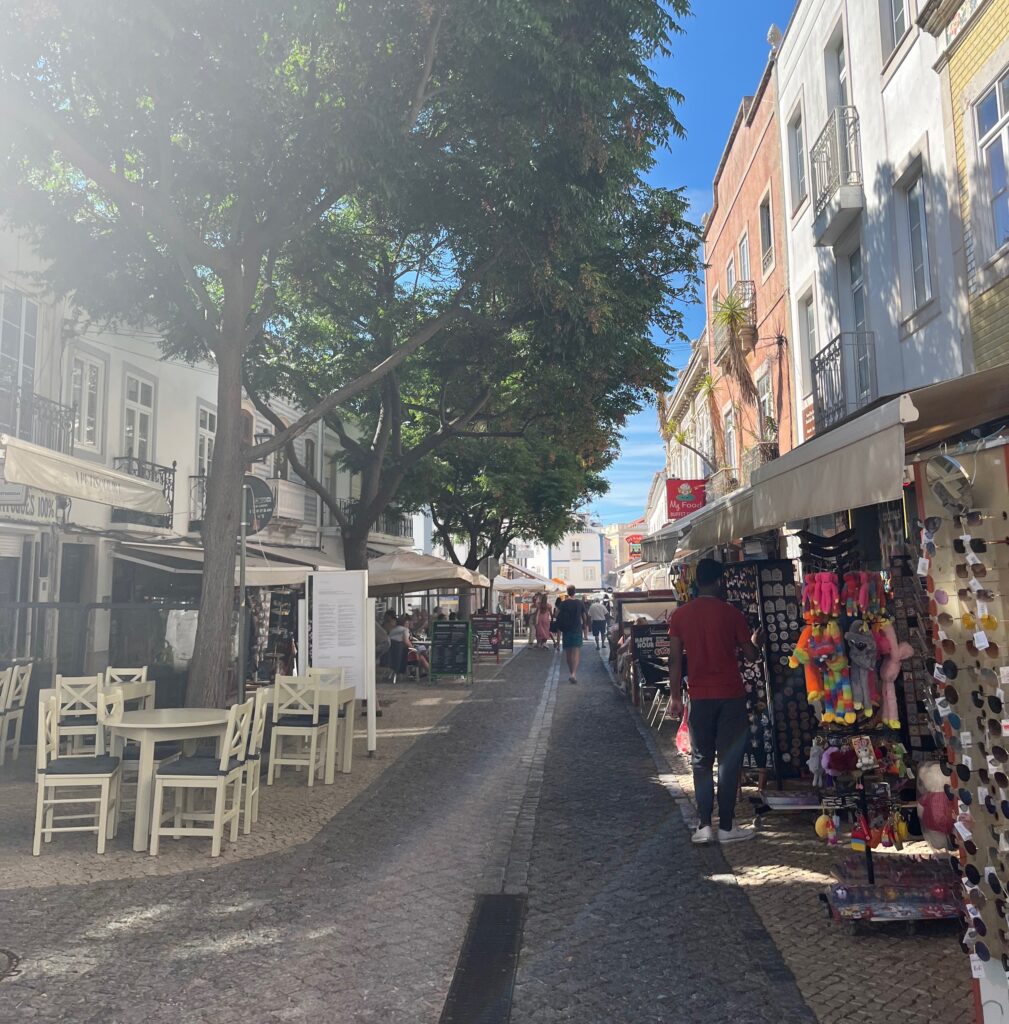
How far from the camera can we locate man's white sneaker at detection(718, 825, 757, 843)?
22.1 ft

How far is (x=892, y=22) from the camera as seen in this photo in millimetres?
11703

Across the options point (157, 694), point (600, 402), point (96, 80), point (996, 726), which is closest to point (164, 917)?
point (996, 726)

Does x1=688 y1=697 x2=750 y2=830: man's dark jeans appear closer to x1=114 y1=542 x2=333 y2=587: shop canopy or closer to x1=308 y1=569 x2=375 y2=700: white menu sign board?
x1=308 y1=569 x2=375 y2=700: white menu sign board

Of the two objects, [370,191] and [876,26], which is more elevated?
[876,26]

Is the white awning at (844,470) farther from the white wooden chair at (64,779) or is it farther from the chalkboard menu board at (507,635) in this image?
the chalkboard menu board at (507,635)

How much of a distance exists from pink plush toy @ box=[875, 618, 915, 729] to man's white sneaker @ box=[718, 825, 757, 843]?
1.57 meters

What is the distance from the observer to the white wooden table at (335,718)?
30.4 feet

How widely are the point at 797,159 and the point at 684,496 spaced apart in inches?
331

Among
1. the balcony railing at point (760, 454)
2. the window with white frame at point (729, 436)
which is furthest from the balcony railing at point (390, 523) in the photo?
→ the balcony railing at point (760, 454)

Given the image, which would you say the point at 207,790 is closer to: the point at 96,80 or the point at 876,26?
the point at 96,80

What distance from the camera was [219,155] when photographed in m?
10.5

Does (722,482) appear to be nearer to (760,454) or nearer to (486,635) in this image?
(760,454)

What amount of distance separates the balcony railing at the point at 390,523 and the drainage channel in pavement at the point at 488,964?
22.4 m

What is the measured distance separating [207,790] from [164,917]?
9.19ft
